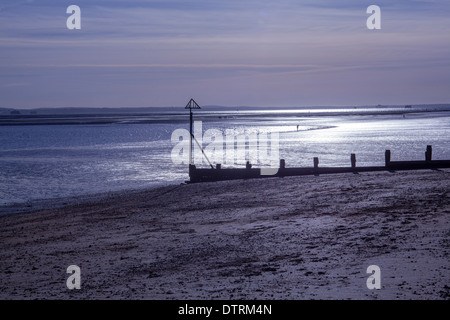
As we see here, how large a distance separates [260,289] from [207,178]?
19872mm

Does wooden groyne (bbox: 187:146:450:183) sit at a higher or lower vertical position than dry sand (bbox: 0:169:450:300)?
higher

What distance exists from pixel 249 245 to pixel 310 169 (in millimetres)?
14884

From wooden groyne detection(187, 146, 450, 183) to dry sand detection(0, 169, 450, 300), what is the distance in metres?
3.16

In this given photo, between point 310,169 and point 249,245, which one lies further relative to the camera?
point 310,169

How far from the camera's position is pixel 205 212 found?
1895 centimetres

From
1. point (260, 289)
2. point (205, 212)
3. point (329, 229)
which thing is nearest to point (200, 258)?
point (260, 289)

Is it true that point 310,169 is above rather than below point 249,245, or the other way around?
above

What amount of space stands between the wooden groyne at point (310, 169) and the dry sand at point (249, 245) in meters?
3.16

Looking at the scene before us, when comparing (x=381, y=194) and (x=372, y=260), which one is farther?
(x=381, y=194)

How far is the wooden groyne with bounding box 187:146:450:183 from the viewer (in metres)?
25.9

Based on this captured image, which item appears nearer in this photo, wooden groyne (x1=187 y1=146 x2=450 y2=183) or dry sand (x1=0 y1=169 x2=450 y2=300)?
dry sand (x1=0 y1=169 x2=450 y2=300)

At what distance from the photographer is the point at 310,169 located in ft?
90.1

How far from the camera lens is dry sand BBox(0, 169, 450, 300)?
980cm
